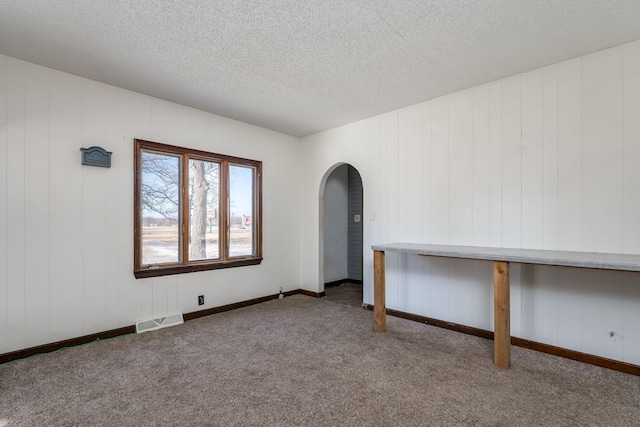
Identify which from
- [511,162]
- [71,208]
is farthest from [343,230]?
[71,208]

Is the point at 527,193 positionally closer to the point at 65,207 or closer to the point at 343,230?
the point at 343,230

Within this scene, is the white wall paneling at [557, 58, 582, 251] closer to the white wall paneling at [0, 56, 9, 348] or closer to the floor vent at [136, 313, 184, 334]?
the floor vent at [136, 313, 184, 334]

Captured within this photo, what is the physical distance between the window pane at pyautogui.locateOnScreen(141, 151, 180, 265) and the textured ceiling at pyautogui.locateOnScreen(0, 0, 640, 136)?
2.60ft

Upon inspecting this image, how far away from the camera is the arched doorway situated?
5.81 metres

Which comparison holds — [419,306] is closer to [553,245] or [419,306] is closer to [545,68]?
[553,245]

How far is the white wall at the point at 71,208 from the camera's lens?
2.72m

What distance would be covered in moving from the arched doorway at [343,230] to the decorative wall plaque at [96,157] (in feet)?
11.1

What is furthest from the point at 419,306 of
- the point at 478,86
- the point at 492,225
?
the point at 478,86

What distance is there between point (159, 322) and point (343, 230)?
3601mm

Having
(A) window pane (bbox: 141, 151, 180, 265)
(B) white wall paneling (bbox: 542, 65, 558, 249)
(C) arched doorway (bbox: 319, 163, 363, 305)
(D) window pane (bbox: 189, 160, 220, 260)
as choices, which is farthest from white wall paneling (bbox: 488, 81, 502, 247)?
(A) window pane (bbox: 141, 151, 180, 265)

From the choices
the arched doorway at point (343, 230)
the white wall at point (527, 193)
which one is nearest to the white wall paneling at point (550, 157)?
the white wall at point (527, 193)

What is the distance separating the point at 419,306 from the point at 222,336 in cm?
223

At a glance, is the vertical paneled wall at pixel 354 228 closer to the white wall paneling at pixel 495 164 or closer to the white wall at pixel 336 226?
the white wall at pixel 336 226

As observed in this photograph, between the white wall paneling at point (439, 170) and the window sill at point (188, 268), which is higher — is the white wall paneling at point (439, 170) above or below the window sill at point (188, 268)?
above
